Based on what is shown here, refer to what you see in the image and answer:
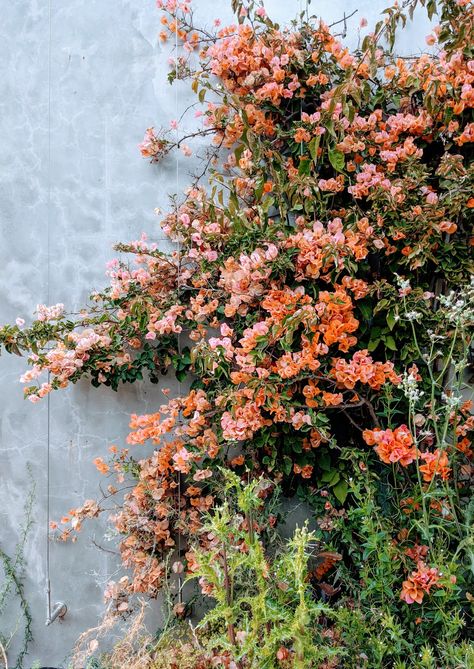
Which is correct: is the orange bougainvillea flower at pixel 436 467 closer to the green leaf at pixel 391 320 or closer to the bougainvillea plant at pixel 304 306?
the bougainvillea plant at pixel 304 306

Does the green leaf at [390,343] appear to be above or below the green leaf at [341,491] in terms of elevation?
above

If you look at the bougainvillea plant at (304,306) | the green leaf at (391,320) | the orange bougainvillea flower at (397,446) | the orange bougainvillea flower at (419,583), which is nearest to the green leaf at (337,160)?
the bougainvillea plant at (304,306)

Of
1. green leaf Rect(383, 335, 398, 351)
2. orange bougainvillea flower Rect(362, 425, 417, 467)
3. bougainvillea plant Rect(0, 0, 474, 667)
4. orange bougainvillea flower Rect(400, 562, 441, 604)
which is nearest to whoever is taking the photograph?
orange bougainvillea flower Rect(400, 562, 441, 604)

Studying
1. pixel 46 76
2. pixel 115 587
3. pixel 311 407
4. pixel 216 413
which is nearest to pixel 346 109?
pixel 311 407

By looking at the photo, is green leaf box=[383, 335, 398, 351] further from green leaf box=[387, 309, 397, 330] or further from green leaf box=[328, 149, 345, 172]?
green leaf box=[328, 149, 345, 172]

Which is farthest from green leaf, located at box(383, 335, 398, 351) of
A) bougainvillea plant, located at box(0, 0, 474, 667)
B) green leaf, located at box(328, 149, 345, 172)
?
green leaf, located at box(328, 149, 345, 172)

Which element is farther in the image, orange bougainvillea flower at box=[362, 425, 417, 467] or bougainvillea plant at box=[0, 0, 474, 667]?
bougainvillea plant at box=[0, 0, 474, 667]

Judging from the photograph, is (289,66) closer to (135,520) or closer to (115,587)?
(135,520)

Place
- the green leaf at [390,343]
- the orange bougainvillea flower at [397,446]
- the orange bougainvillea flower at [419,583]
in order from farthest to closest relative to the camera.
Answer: the green leaf at [390,343] → the orange bougainvillea flower at [397,446] → the orange bougainvillea flower at [419,583]

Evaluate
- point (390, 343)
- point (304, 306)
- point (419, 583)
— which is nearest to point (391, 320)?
point (390, 343)

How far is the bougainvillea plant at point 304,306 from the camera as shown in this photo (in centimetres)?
191

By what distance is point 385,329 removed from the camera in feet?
6.80

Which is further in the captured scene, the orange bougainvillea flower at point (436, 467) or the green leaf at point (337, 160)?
the green leaf at point (337, 160)

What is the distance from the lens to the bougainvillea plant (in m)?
1.91
